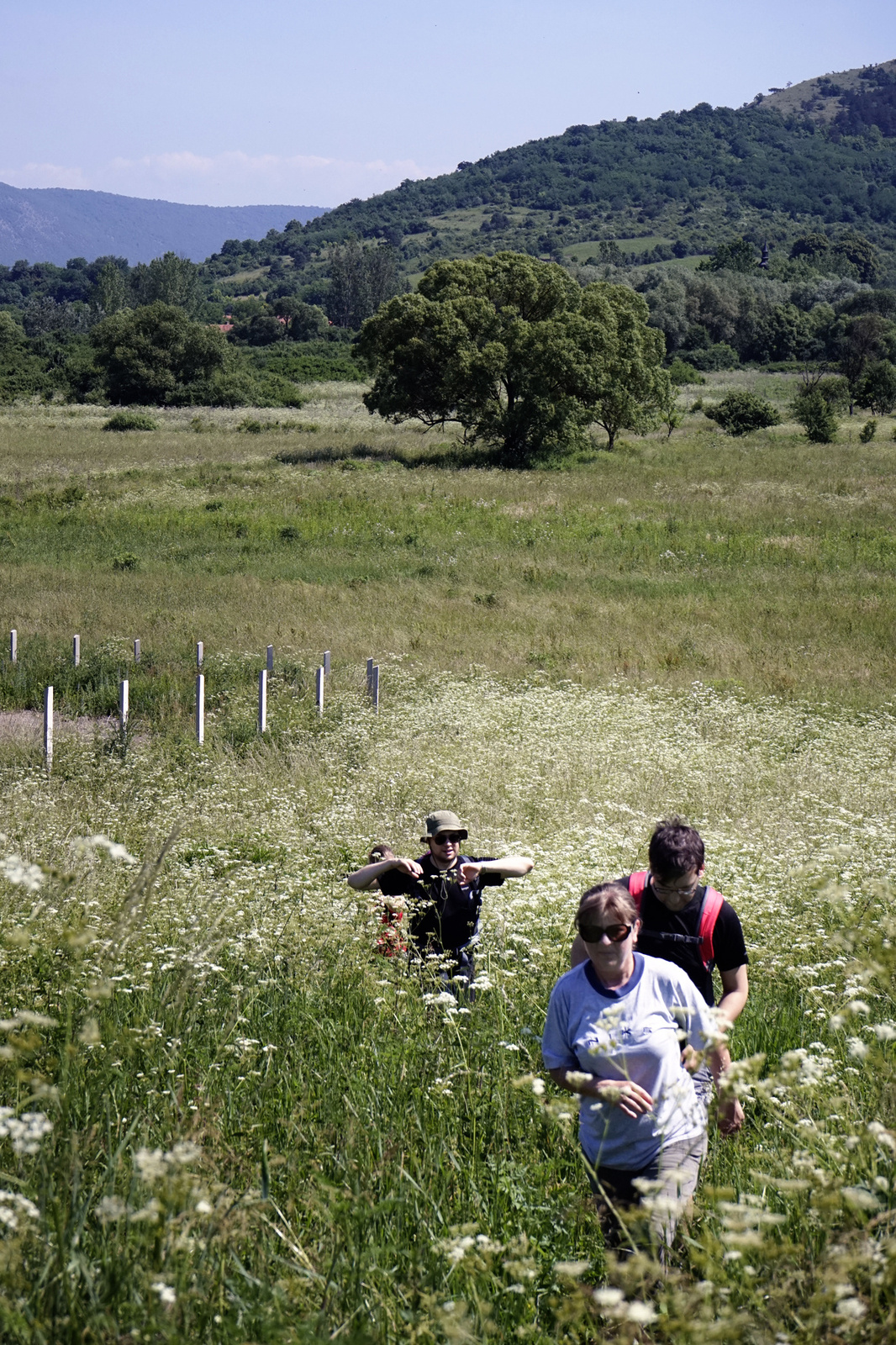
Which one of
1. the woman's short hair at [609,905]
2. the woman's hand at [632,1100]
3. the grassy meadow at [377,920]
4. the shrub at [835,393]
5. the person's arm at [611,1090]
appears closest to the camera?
the grassy meadow at [377,920]

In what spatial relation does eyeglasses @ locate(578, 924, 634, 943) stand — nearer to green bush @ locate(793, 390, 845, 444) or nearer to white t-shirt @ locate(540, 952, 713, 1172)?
white t-shirt @ locate(540, 952, 713, 1172)

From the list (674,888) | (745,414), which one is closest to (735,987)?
(674,888)

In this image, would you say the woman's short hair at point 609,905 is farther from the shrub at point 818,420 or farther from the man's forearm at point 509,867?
the shrub at point 818,420

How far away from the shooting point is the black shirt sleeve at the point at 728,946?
3.94 m

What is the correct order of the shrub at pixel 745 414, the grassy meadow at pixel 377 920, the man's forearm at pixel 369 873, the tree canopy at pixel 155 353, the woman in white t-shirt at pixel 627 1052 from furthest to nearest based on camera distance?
the tree canopy at pixel 155 353
the shrub at pixel 745 414
the man's forearm at pixel 369 873
the woman in white t-shirt at pixel 627 1052
the grassy meadow at pixel 377 920

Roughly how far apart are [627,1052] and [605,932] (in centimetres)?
33

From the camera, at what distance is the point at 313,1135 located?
316 centimetres

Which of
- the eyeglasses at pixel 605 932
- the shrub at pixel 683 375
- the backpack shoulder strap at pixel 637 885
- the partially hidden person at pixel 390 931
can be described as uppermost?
the shrub at pixel 683 375

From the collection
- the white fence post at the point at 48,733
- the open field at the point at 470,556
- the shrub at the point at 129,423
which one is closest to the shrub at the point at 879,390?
the open field at the point at 470,556

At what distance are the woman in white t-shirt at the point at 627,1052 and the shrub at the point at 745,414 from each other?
163 feet

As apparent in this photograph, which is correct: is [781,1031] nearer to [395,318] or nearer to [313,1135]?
[313,1135]

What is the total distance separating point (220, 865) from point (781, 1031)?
13.8 feet

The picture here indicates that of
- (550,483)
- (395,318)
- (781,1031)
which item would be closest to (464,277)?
(395,318)

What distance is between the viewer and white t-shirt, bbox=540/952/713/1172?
2.86 m
